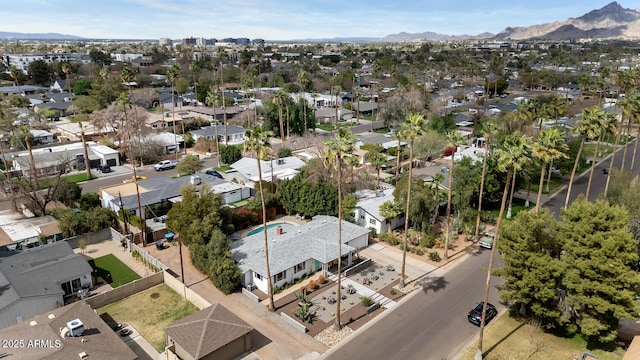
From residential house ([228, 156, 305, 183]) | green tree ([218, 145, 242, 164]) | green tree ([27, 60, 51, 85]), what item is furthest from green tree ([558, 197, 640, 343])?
green tree ([27, 60, 51, 85])

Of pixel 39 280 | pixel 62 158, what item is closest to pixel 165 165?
pixel 62 158

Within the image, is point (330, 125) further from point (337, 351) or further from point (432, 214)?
point (337, 351)

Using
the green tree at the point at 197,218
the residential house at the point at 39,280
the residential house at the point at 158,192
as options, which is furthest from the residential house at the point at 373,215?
the residential house at the point at 39,280

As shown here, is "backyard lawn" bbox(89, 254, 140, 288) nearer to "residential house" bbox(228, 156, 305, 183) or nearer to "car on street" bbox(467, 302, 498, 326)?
"residential house" bbox(228, 156, 305, 183)

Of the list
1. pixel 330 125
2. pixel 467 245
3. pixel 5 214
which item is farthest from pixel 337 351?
pixel 330 125

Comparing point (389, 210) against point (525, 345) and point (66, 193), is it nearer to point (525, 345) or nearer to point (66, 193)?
point (525, 345)

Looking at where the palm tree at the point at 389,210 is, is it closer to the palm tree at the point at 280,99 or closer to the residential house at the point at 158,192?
the residential house at the point at 158,192

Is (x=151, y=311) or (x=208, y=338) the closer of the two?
(x=208, y=338)
